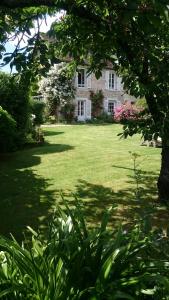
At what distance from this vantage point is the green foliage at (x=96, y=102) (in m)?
42.4

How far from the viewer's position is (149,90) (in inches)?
261

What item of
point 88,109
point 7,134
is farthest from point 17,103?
point 88,109

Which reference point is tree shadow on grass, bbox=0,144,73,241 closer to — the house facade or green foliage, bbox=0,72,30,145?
green foliage, bbox=0,72,30,145

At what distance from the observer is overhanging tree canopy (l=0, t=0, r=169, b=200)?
629 centimetres

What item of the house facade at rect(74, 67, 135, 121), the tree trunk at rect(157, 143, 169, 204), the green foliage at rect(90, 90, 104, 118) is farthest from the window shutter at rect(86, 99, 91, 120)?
the tree trunk at rect(157, 143, 169, 204)

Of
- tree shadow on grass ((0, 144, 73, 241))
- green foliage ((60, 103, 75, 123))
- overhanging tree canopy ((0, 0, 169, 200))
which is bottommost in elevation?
tree shadow on grass ((0, 144, 73, 241))

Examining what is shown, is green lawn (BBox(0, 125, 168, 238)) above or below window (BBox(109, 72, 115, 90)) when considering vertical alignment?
below

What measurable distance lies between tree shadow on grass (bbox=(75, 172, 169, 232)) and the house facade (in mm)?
29759

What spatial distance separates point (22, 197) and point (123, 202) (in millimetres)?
2522

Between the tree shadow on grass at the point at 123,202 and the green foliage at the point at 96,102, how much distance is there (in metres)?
30.6

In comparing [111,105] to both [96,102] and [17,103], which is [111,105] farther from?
[17,103]

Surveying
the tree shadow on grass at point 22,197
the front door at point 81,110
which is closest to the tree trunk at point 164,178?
the tree shadow on grass at point 22,197

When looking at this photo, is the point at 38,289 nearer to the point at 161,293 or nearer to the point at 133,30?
the point at 161,293

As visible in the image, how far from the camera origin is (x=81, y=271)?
12.6 feet
